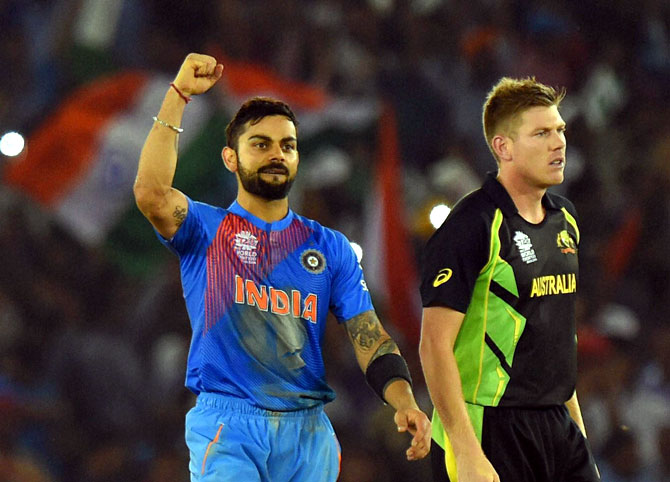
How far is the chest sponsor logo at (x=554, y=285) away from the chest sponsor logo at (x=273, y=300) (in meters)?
0.87

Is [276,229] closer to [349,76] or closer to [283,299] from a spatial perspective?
[283,299]

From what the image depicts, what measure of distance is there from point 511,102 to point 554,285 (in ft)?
2.33

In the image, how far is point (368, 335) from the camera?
402 centimetres

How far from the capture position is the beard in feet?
13.2

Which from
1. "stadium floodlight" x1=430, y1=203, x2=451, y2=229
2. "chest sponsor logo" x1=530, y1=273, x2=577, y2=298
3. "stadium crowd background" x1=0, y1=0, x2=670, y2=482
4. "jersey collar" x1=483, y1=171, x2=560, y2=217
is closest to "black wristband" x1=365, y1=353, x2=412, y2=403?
"chest sponsor logo" x1=530, y1=273, x2=577, y2=298

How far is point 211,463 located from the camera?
12.2 feet

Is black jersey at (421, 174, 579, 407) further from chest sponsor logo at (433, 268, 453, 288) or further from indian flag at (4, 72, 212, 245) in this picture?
indian flag at (4, 72, 212, 245)

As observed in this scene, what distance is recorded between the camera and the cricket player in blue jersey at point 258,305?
12.2ft

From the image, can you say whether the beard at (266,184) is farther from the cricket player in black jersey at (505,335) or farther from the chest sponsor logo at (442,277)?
the chest sponsor logo at (442,277)

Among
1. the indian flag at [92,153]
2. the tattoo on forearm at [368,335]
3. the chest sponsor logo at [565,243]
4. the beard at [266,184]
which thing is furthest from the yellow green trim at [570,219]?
the indian flag at [92,153]

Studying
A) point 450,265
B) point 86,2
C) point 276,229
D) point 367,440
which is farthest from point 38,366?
point 450,265

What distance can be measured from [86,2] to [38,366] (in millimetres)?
3002

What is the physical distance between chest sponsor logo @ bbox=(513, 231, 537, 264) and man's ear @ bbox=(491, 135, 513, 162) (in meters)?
0.32

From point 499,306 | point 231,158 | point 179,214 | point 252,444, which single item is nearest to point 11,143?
point 231,158
